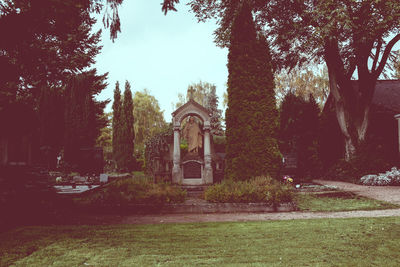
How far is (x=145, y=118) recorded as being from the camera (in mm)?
44469

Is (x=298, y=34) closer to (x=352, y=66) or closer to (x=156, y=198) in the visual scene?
(x=352, y=66)

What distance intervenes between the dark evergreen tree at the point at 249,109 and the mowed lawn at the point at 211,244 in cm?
504

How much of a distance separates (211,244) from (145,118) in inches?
1592

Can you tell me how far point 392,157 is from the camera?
2183cm

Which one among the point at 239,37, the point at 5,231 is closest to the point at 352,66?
the point at 239,37

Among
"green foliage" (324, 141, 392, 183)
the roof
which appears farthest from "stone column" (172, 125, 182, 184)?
the roof

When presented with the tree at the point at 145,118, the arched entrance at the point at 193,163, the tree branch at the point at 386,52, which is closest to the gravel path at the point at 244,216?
the arched entrance at the point at 193,163

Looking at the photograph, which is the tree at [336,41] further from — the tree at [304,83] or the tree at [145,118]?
the tree at [145,118]

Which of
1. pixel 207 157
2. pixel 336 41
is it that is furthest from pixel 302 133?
pixel 207 157

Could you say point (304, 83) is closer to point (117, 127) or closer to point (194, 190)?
point (117, 127)

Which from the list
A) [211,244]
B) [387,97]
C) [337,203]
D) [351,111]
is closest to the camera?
[211,244]

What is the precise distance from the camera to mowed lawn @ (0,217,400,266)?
4062 millimetres

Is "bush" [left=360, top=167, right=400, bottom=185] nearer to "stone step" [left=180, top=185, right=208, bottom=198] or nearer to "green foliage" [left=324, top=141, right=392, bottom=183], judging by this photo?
"green foliage" [left=324, top=141, right=392, bottom=183]

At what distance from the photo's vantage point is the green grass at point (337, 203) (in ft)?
28.9
